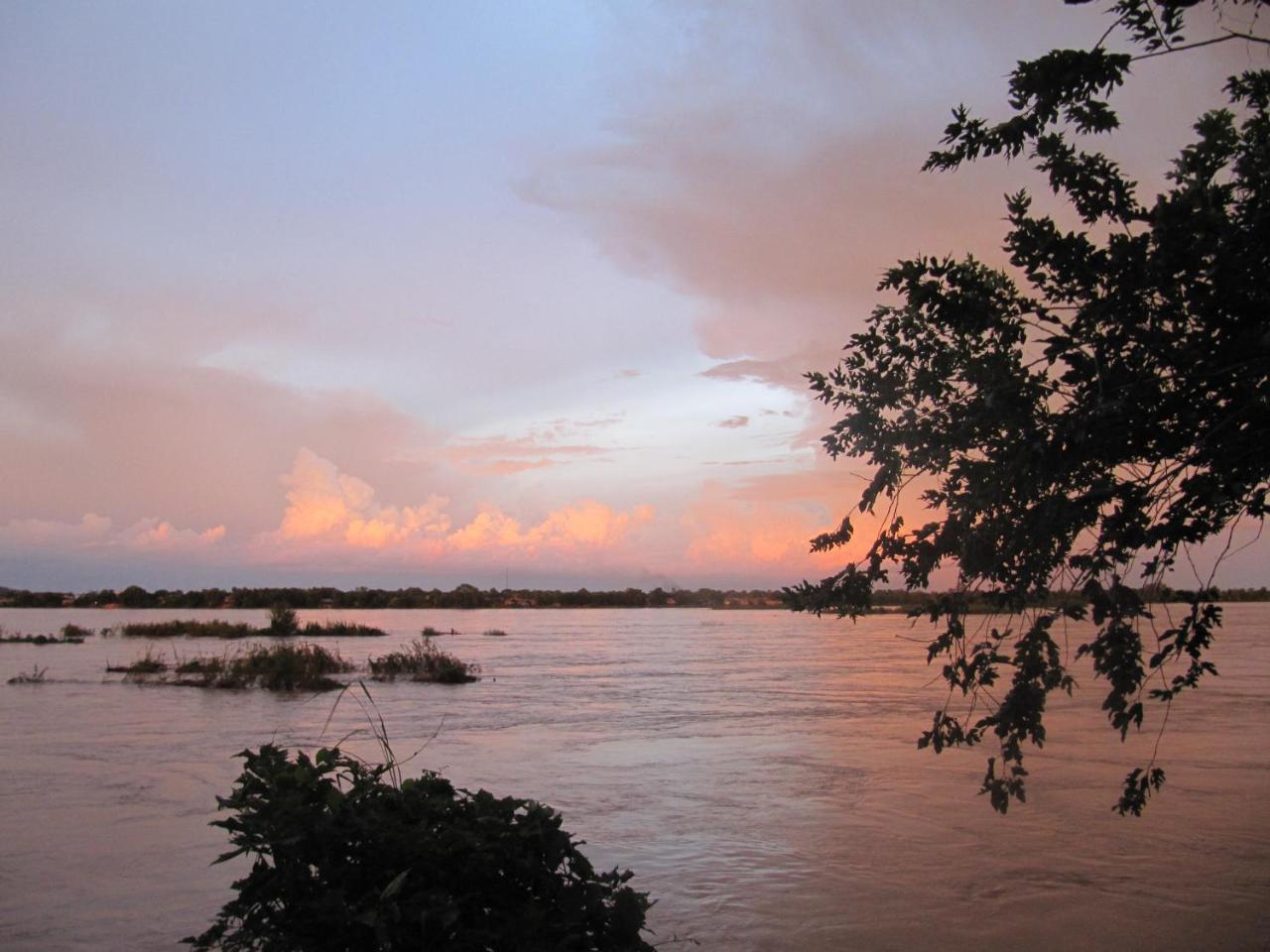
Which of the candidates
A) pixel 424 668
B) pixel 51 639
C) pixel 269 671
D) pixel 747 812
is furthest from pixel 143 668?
pixel 747 812

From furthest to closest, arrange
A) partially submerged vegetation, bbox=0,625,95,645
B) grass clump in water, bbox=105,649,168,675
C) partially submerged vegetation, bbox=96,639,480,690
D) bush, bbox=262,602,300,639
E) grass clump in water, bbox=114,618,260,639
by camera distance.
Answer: grass clump in water, bbox=114,618,260,639
partially submerged vegetation, bbox=0,625,95,645
bush, bbox=262,602,300,639
grass clump in water, bbox=105,649,168,675
partially submerged vegetation, bbox=96,639,480,690

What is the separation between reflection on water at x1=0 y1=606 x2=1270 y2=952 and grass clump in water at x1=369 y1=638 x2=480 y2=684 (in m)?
3.45

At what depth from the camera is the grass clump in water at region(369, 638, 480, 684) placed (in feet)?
93.4

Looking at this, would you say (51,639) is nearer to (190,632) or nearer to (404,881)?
(190,632)

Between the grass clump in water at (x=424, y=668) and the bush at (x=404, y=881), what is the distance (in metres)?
24.3

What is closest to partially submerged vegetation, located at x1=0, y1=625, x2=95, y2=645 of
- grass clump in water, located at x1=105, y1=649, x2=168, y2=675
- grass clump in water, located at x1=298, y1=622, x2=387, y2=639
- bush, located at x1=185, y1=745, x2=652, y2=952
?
grass clump in water, located at x1=298, y1=622, x2=387, y2=639

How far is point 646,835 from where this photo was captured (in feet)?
34.1

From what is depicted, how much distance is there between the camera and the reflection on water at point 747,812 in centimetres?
773

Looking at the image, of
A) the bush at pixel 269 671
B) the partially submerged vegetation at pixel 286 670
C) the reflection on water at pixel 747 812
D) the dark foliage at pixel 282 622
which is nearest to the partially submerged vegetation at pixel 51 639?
the dark foliage at pixel 282 622

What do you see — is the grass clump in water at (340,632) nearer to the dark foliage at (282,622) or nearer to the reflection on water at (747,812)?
the dark foliage at (282,622)

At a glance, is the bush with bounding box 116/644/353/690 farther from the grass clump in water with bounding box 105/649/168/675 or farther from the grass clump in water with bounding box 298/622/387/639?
the grass clump in water with bounding box 298/622/387/639

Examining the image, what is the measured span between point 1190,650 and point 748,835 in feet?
19.2

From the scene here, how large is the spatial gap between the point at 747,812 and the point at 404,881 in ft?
26.5

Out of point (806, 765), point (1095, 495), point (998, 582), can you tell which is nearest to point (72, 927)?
point (998, 582)
